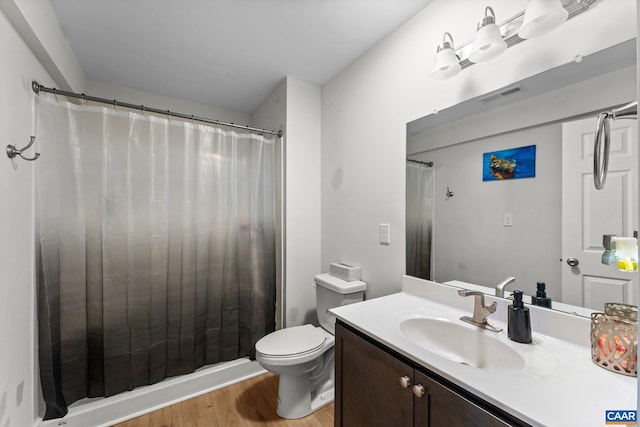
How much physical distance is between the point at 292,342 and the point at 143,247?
111cm

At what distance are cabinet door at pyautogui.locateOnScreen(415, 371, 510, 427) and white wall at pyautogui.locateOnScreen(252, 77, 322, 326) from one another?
4.51 feet

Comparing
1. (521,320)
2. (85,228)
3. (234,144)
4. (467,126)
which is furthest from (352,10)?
(85,228)

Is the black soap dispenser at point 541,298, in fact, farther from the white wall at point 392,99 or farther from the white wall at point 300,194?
the white wall at point 300,194

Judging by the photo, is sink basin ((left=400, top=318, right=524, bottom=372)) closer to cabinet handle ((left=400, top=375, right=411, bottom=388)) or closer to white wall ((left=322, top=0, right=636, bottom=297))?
cabinet handle ((left=400, top=375, right=411, bottom=388))

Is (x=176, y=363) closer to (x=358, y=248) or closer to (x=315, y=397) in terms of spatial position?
(x=315, y=397)

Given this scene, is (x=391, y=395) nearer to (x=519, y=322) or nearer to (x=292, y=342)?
(x=519, y=322)

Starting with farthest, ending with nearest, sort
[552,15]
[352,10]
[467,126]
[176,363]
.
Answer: [176,363] → [352,10] → [467,126] → [552,15]

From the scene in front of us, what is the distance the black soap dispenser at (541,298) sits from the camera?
955 millimetres

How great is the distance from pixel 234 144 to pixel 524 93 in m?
1.73

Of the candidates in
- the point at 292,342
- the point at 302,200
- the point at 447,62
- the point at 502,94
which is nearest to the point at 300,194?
the point at 302,200

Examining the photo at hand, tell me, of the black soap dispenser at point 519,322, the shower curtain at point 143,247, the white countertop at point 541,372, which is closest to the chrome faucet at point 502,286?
the white countertop at point 541,372

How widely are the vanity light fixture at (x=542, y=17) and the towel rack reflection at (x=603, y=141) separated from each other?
0.33m

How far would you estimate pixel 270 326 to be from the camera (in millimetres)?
2107

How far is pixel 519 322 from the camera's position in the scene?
0.89m
